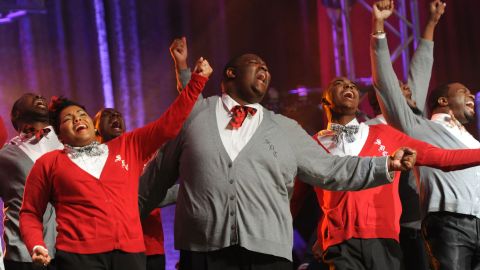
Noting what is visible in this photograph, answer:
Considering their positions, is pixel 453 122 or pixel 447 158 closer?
pixel 447 158

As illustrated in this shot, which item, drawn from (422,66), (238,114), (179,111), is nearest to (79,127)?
(179,111)

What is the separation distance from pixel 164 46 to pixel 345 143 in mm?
4775

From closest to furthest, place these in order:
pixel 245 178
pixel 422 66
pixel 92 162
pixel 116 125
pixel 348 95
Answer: pixel 245 178 < pixel 92 162 < pixel 348 95 < pixel 422 66 < pixel 116 125

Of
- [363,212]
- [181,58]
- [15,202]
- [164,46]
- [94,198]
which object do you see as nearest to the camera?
[94,198]

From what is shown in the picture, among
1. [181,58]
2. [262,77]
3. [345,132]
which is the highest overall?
[181,58]

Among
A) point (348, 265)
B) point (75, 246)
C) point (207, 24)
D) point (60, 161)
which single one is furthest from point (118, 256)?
point (207, 24)

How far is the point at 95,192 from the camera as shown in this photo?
3.91 m

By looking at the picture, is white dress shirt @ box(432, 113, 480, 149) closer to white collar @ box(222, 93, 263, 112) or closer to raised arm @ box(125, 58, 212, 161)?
white collar @ box(222, 93, 263, 112)

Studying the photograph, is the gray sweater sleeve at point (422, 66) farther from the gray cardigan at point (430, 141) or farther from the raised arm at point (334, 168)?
the raised arm at point (334, 168)

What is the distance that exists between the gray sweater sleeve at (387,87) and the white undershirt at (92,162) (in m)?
1.59

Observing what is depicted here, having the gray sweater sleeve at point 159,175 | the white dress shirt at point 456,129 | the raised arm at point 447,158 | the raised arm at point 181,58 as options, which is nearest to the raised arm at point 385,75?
the white dress shirt at point 456,129

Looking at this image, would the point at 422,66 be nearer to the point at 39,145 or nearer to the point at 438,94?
the point at 438,94

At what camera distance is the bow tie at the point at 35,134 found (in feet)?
15.6

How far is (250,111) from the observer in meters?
3.99
